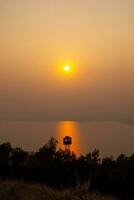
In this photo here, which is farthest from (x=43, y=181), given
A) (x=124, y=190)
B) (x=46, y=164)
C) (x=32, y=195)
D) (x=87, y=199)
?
(x=87, y=199)

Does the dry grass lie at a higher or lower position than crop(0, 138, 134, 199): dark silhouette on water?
lower

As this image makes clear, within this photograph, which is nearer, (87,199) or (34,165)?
(87,199)

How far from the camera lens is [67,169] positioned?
66.9 feet

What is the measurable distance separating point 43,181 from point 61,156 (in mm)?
2069

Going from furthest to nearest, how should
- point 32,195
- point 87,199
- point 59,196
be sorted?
point 32,195
point 59,196
point 87,199

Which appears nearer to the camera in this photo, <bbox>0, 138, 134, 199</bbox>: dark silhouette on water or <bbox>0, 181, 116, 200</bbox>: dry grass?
<bbox>0, 181, 116, 200</bbox>: dry grass

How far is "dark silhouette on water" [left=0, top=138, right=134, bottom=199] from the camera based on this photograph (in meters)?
19.0

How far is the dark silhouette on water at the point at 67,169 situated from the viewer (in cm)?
1902

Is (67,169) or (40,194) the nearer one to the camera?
(40,194)

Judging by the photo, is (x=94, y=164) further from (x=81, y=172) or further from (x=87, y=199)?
(x=87, y=199)

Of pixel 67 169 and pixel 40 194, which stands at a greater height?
pixel 67 169

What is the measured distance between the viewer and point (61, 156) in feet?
71.0

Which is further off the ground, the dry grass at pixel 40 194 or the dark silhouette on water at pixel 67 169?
the dark silhouette on water at pixel 67 169

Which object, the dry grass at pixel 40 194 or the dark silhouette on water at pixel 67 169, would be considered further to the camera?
the dark silhouette on water at pixel 67 169
